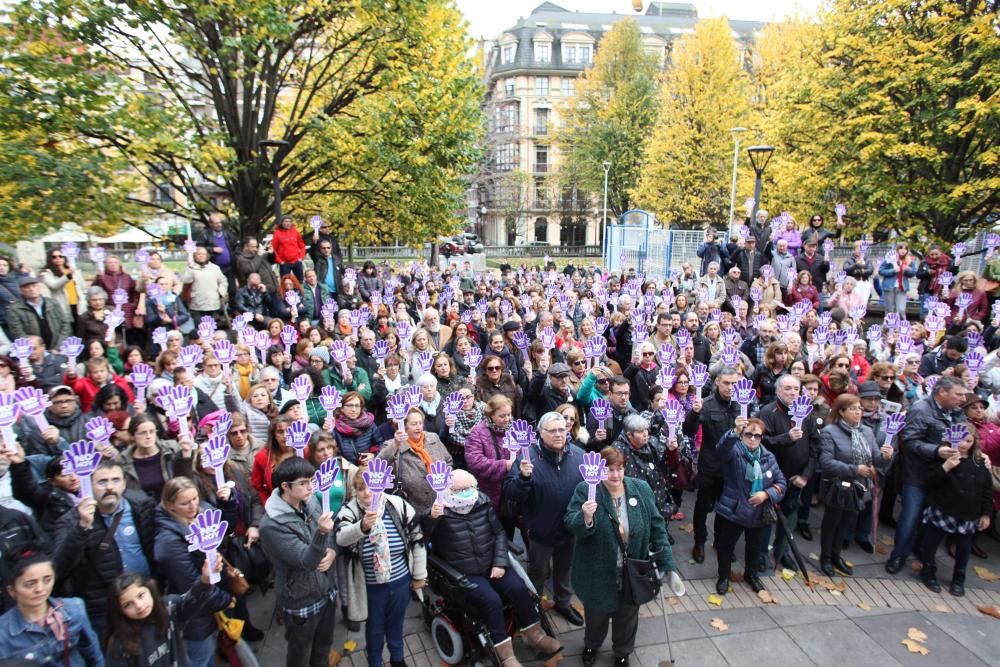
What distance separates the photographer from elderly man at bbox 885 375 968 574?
213 inches

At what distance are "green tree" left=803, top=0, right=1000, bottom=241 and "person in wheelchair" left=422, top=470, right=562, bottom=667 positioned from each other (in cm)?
1397

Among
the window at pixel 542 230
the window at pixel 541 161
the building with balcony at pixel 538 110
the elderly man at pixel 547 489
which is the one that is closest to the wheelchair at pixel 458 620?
the elderly man at pixel 547 489

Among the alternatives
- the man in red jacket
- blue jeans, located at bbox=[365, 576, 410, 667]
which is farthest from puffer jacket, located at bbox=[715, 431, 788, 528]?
the man in red jacket

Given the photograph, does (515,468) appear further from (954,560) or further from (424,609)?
(954,560)

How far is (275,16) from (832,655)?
38.1 feet

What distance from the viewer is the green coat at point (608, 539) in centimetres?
414

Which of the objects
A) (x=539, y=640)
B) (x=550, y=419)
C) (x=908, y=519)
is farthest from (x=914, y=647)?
(x=550, y=419)

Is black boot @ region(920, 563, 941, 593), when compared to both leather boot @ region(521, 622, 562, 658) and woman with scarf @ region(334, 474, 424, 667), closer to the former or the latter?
leather boot @ region(521, 622, 562, 658)

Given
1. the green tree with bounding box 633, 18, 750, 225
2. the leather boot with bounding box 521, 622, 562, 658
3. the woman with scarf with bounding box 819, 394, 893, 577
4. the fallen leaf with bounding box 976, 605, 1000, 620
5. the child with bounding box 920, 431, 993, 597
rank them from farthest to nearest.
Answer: the green tree with bounding box 633, 18, 750, 225
the woman with scarf with bounding box 819, 394, 893, 577
the child with bounding box 920, 431, 993, 597
the fallen leaf with bounding box 976, 605, 1000, 620
the leather boot with bounding box 521, 622, 562, 658

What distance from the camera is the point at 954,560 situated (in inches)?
231

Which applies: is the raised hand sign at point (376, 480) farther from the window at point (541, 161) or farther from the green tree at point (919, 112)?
the window at point (541, 161)

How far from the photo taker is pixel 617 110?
1550 inches

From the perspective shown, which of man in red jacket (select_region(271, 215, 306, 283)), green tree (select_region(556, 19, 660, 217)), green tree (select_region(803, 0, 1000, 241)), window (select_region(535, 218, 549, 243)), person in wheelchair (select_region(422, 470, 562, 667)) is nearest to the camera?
person in wheelchair (select_region(422, 470, 562, 667))

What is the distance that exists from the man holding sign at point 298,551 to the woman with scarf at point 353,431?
4.73 ft
